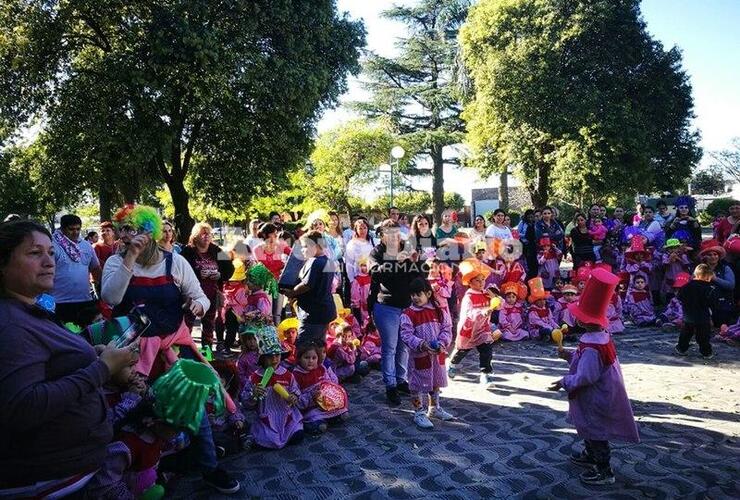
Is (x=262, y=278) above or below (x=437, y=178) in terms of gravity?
below

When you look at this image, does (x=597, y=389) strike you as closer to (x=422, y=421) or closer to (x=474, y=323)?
(x=422, y=421)

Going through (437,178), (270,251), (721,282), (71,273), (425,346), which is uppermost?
(437,178)

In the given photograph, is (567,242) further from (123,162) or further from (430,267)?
(123,162)

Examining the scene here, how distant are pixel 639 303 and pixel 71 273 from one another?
376 inches

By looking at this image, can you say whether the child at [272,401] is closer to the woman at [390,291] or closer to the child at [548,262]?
the woman at [390,291]

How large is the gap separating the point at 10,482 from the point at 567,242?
37.2ft

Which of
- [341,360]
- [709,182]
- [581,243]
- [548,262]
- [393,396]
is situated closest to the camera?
[393,396]

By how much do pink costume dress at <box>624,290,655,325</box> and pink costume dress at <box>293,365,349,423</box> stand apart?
693 centimetres

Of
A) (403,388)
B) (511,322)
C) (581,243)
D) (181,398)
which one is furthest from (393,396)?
(581,243)

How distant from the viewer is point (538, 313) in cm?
884

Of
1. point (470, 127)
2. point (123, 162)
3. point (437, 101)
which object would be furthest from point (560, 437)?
point (437, 101)

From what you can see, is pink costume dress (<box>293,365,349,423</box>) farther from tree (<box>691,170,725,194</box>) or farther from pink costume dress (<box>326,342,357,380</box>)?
tree (<box>691,170,725,194</box>)

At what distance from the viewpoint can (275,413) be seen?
4.79 meters

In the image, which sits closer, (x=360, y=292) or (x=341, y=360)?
(x=341, y=360)
